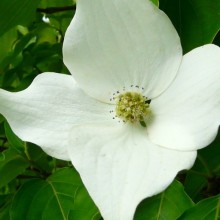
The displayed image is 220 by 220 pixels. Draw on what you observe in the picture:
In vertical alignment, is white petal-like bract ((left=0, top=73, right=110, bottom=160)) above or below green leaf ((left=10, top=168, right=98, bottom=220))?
above

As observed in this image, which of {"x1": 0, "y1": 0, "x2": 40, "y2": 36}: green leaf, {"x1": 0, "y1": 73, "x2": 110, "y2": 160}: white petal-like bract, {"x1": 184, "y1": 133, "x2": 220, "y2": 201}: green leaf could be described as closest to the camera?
{"x1": 0, "y1": 73, "x2": 110, "y2": 160}: white petal-like bract

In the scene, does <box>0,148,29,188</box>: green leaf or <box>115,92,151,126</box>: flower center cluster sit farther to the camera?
<box>0,148,29,188</box>: green leaf

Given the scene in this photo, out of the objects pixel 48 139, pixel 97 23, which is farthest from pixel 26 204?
pixel 97 23

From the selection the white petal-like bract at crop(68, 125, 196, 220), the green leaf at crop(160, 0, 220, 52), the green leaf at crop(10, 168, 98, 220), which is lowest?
the green leaf at crop(10, 168, 98, 220)

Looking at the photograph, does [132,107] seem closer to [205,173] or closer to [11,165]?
[205,173]

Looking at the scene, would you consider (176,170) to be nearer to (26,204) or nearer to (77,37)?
(77,37)

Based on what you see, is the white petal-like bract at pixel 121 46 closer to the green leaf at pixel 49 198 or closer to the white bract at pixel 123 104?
the white bract at pixel 123 104

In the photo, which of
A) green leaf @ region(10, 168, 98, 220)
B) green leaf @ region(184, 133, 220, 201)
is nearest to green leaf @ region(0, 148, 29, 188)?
green leaf @ region(10, 168, 98, 220)

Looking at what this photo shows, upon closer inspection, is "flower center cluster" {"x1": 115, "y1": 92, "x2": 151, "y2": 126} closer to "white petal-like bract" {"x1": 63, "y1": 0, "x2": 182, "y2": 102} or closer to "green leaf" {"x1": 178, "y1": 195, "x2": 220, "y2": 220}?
"white petal-like bract" {"x1": 63, "y1": 0, "x2": 182, "y2": 102}
